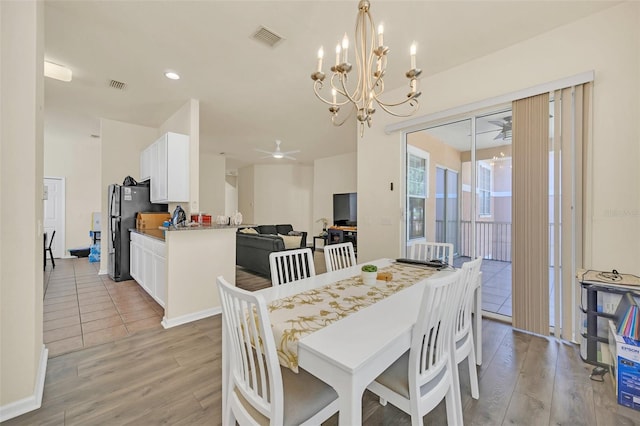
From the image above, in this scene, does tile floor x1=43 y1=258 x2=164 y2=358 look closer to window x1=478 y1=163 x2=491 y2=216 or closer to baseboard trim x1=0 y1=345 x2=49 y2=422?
baseboard trim x1=0 y1=345 x2=49 y2=422

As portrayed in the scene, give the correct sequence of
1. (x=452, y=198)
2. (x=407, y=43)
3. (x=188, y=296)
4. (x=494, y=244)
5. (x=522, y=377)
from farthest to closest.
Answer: (x=494, y=244)
(x=452, y=198)
(x=188, y=296)
(x=407, y=43)
(x=522, y=377)

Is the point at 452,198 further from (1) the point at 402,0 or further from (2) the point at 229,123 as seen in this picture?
(2) the point at 229,123

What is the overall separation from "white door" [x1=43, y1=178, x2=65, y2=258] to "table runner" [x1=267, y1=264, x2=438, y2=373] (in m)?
7.80

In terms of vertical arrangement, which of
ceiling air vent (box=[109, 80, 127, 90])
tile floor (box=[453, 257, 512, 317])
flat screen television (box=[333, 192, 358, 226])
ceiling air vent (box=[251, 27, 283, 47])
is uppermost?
ceiling air vent (box=[251, 27, 283, 47])

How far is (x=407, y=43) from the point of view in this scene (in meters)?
2.59

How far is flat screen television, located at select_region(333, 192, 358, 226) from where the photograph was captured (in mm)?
7309

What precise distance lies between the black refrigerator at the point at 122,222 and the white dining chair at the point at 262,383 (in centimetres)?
412

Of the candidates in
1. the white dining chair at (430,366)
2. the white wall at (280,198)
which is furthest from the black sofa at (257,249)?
the white wall at (280,198)

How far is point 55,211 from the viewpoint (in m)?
6.38

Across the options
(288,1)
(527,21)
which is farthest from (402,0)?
(527,21)

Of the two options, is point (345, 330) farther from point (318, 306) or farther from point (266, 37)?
point (266, 37)

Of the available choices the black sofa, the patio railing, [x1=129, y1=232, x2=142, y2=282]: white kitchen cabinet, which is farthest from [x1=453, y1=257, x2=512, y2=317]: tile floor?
[x1=129, y1=232, x2=142, y2=282]: white kitchen cabinet

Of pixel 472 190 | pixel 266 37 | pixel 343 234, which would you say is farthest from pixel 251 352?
pixel 343 234

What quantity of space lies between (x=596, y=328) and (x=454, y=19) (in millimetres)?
2734
